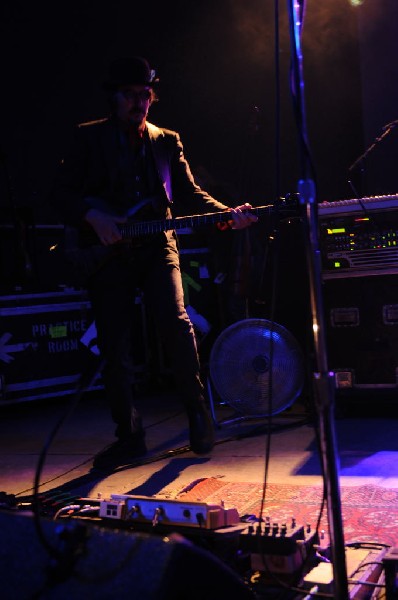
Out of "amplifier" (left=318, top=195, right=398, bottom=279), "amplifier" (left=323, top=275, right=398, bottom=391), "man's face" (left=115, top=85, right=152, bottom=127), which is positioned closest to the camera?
"man's face" (left=115, top=85, right=152, bottom=127)

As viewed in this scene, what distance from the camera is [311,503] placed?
3.15 metres

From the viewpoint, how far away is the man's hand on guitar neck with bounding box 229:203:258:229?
3.68 metres

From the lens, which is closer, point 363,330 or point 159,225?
point 159,225

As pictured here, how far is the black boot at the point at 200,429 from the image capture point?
3.98 m

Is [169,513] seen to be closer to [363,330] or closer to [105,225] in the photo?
[105,225]

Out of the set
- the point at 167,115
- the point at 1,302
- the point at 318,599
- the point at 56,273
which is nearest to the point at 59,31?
the point at 167,115

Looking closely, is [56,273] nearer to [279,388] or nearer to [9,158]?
[9,158]

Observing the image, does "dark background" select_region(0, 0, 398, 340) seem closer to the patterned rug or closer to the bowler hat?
the bowler hat

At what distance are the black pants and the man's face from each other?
644 mm

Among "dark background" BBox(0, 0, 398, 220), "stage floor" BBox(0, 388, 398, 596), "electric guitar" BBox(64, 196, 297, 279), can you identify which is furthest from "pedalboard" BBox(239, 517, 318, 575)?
"dark background" BBox(0, 0, 398, 220)

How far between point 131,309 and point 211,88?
4225 millimetres

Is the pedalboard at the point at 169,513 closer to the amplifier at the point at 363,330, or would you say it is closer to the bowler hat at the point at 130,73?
the bowler hat at the point at 130,73

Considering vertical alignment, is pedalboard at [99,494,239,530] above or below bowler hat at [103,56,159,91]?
below

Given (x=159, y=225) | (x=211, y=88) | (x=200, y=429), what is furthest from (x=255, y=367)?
(x=211, y=88)
